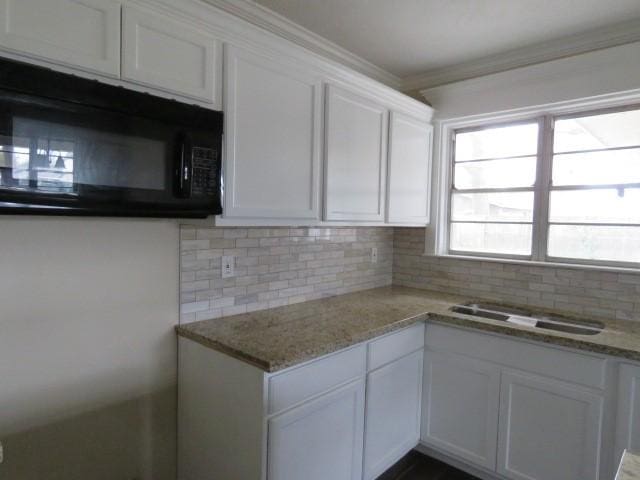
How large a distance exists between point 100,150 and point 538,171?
2475 mm

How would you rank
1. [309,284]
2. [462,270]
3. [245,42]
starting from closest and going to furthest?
[245,42] < [309,284] < [462,270]

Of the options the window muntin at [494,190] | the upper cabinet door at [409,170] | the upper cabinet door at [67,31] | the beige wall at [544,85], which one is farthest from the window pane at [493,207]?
the upper cabinet door at [67,31]

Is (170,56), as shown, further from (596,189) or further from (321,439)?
(596,189)

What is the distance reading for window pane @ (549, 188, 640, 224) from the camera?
227 cm

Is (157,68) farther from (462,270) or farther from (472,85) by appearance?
(462,270)

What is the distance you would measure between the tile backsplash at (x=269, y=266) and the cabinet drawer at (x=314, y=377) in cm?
62

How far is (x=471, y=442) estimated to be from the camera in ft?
7.06

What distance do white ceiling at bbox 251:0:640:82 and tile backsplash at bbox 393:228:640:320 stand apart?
1288 mm

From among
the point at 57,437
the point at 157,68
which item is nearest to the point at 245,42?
the point at 157,68

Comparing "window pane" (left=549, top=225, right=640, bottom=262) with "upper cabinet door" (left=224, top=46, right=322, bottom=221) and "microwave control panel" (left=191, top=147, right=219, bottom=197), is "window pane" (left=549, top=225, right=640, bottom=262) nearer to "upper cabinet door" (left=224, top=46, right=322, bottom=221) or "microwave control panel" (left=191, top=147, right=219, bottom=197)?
"upper cabinet door" (left=224, top=46, right=322, bottom=221)

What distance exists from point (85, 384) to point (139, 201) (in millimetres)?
808

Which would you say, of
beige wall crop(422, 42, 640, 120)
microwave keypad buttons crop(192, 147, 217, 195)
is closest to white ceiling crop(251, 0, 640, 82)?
beige wall crop(422, 42, 640, 120)

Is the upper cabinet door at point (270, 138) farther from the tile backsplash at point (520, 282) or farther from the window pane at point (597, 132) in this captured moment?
the window pane at point (597, 132)

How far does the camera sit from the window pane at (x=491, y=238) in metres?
2.65
